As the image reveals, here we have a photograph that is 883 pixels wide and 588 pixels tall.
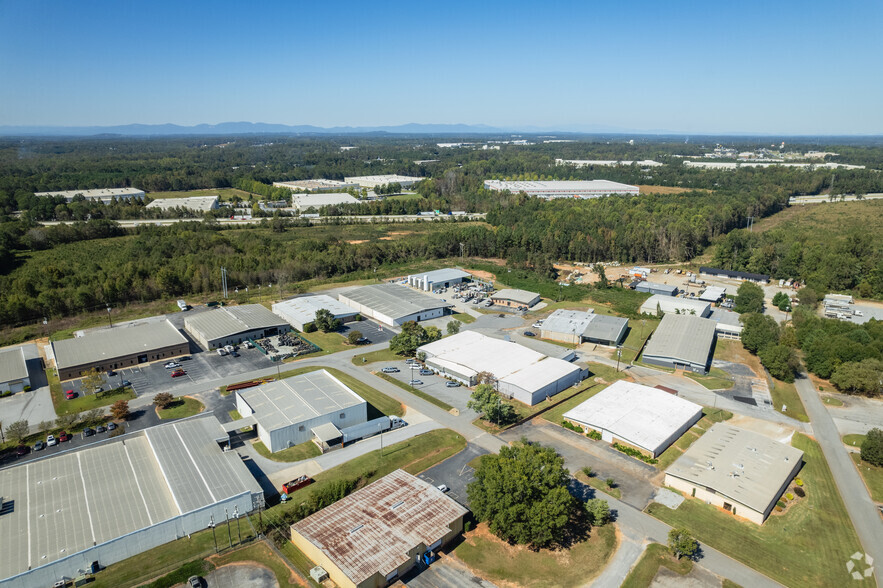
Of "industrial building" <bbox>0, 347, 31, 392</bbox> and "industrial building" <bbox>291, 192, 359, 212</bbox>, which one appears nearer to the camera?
"industrial building" <bbox>0, 347, 31, 392</bbox>

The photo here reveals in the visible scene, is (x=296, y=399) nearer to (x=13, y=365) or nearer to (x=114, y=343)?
(x=114, y=343)

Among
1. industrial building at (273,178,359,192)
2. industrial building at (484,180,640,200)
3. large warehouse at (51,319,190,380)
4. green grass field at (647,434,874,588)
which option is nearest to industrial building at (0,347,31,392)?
large warehouse at (51,319,190,380)

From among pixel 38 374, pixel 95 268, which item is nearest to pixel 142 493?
pixel 38 374

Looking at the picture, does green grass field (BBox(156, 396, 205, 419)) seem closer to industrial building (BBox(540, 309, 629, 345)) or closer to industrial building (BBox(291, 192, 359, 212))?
industrial building (BBox(540, 309, 629, 345))

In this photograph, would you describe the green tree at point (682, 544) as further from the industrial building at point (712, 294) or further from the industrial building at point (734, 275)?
the industrial building at point (734, 275)

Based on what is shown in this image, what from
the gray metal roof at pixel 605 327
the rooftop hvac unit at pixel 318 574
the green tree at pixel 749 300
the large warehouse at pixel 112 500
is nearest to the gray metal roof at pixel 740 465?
the gray metal roof at pixel 605 327

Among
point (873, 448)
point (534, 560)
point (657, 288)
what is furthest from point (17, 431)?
point (657, 288)
